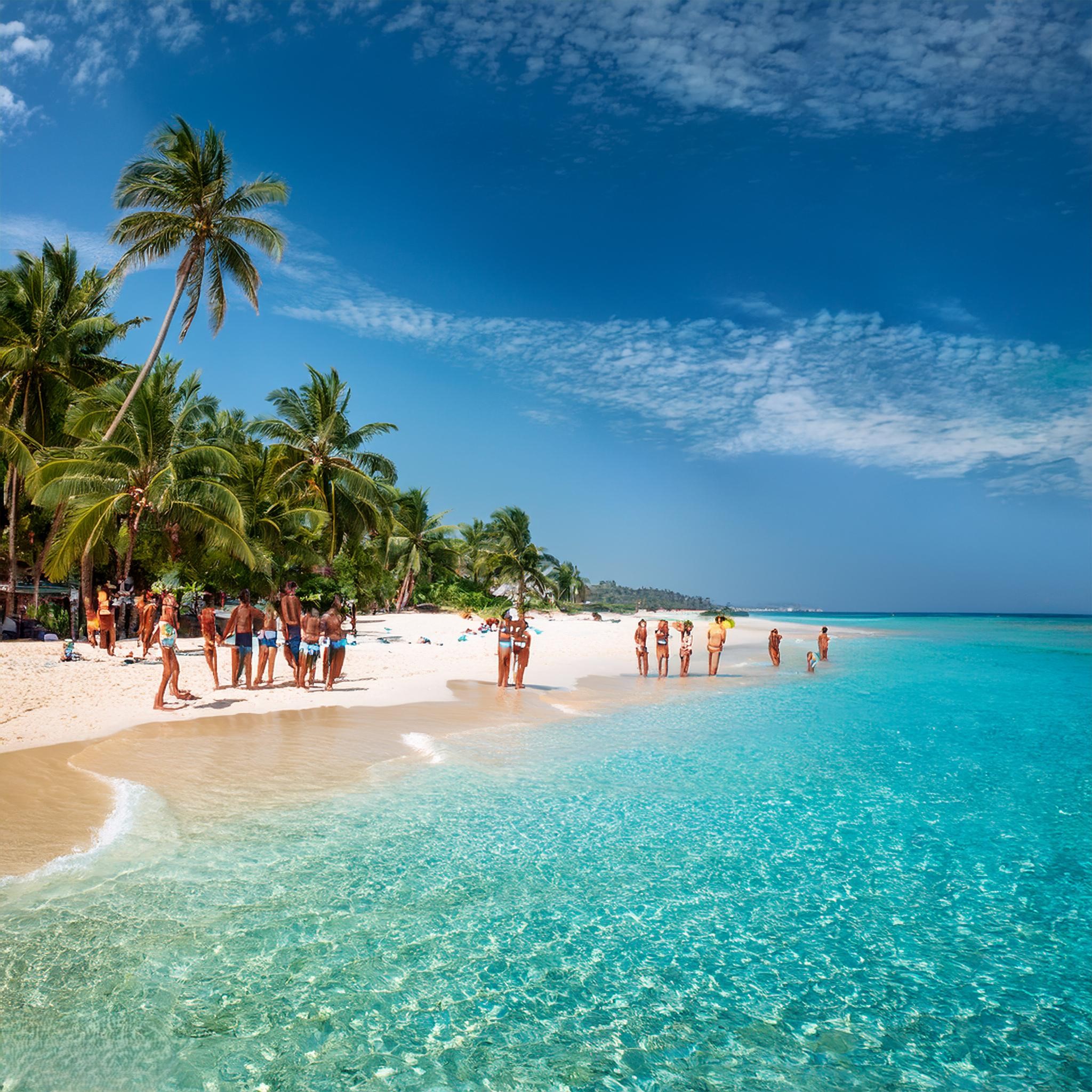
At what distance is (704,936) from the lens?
472 cm

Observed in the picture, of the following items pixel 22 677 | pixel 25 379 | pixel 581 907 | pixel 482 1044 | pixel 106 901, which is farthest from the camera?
pixel 25 379

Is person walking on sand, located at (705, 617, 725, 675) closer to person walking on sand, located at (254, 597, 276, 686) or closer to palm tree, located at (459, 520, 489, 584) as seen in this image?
person walking on sand, located at (254, 597, 276, 686)

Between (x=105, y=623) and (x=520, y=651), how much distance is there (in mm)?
11495

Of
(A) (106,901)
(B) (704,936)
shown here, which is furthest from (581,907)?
(A) (106,901)

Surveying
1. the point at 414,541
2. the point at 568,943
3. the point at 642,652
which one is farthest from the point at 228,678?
the point at 414,541

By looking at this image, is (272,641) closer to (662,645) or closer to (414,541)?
(662,645)

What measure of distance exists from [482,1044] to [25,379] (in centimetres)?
2803

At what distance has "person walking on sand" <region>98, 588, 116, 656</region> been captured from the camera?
17859mm

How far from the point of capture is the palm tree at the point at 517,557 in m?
47.4

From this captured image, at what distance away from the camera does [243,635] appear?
13.0 metres

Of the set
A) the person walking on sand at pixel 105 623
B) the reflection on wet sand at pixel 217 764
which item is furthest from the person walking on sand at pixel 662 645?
the person walking on sand at pixel 105 623

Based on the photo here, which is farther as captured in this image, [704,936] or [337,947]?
[704,936]

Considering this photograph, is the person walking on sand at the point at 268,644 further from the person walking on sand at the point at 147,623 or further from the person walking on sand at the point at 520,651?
the person walking on sand at the point at 520,651

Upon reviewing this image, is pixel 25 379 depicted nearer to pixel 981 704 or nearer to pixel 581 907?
pixel 581 907
